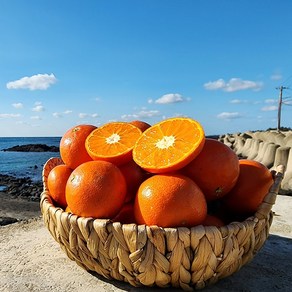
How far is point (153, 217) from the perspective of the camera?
1262 mm

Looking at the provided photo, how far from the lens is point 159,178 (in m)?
1.34

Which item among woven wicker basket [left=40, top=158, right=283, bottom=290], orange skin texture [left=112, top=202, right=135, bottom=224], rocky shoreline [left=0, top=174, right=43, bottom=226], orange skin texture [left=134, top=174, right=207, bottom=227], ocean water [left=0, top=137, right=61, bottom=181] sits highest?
orange skin texture [left=134, top=174, right=207, bottom=227]

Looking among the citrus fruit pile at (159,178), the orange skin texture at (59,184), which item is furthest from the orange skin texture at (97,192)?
the orange skin texture at (59,184)

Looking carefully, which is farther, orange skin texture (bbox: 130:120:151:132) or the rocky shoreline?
the rocky shoreline

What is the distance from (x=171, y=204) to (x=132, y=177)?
33cm

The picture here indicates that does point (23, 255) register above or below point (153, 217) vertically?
below

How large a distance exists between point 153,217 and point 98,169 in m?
0.32

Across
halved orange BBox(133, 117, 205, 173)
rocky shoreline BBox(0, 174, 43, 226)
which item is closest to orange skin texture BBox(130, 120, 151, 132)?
halved orange BBox(133, 117, 205, 173)

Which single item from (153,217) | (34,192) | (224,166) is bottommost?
(34,192)

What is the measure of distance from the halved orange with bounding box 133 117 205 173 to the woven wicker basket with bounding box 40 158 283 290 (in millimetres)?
282

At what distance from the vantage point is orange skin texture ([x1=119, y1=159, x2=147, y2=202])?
1.53 m

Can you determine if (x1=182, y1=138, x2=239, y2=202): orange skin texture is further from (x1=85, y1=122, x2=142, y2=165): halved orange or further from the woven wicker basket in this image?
(x1=85, y1=122, x2=142, y2=165): halved orange

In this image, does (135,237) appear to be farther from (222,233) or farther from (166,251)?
(222,233)

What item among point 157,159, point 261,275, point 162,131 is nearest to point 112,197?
point 157,159
